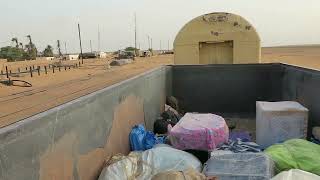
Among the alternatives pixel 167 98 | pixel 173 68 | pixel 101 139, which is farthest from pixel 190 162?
pixel 173 68

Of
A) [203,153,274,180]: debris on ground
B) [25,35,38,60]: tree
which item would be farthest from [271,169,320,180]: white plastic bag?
[25,35,38,60]: tree

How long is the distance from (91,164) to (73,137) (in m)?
0.44

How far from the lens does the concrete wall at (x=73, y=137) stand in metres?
2.07

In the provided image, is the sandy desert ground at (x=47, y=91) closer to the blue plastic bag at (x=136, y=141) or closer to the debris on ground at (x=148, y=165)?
the blue plastic bag at (x=136, y=141)

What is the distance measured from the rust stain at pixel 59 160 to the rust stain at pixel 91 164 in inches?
7.3

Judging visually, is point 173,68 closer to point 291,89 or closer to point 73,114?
point 291,89

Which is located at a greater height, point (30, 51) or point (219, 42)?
point (219, 42)

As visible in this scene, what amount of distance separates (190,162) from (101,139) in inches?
34.0

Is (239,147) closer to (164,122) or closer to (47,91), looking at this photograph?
(164,122)

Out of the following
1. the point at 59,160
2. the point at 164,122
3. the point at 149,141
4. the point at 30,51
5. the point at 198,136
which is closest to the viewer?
the point at 59,160

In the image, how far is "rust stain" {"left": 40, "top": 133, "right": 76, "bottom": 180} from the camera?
7.75ft

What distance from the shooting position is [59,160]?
2.54 m

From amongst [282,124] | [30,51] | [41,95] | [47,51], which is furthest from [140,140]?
[47,51]

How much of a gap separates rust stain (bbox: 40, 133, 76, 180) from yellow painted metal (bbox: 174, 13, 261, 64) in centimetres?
685
